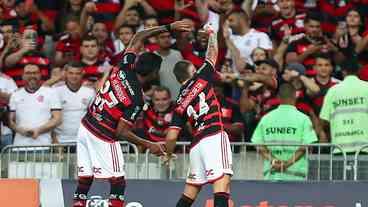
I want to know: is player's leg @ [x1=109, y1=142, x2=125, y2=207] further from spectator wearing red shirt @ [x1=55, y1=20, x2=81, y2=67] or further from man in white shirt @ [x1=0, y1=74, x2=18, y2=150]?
spectator wearing red shirt @ [x1=55, y1=20, x2=81, y2=67]

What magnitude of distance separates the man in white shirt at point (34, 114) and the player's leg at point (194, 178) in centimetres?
385

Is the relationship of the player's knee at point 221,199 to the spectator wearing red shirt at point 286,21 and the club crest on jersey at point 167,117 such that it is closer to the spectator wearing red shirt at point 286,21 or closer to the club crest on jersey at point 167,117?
the club crest on jersey at point 167,117

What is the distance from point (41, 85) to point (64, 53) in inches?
59.4

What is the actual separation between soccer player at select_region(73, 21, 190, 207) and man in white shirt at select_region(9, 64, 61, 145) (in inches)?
96.7

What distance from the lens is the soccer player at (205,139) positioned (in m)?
14.2

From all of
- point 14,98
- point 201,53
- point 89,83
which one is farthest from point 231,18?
point 14,98

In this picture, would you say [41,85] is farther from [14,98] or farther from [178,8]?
[178,8]

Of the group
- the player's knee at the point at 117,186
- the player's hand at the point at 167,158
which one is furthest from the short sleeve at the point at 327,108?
the player's knee at the point at 117,186

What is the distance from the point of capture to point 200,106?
14422 millimetres

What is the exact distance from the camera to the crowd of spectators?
17.7 meters

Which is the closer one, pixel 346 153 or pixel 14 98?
pixel 346 153

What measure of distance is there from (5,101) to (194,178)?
5092 millimetres

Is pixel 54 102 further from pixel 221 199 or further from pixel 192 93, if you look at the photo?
pixel 221 199

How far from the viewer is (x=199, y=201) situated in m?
16.5
